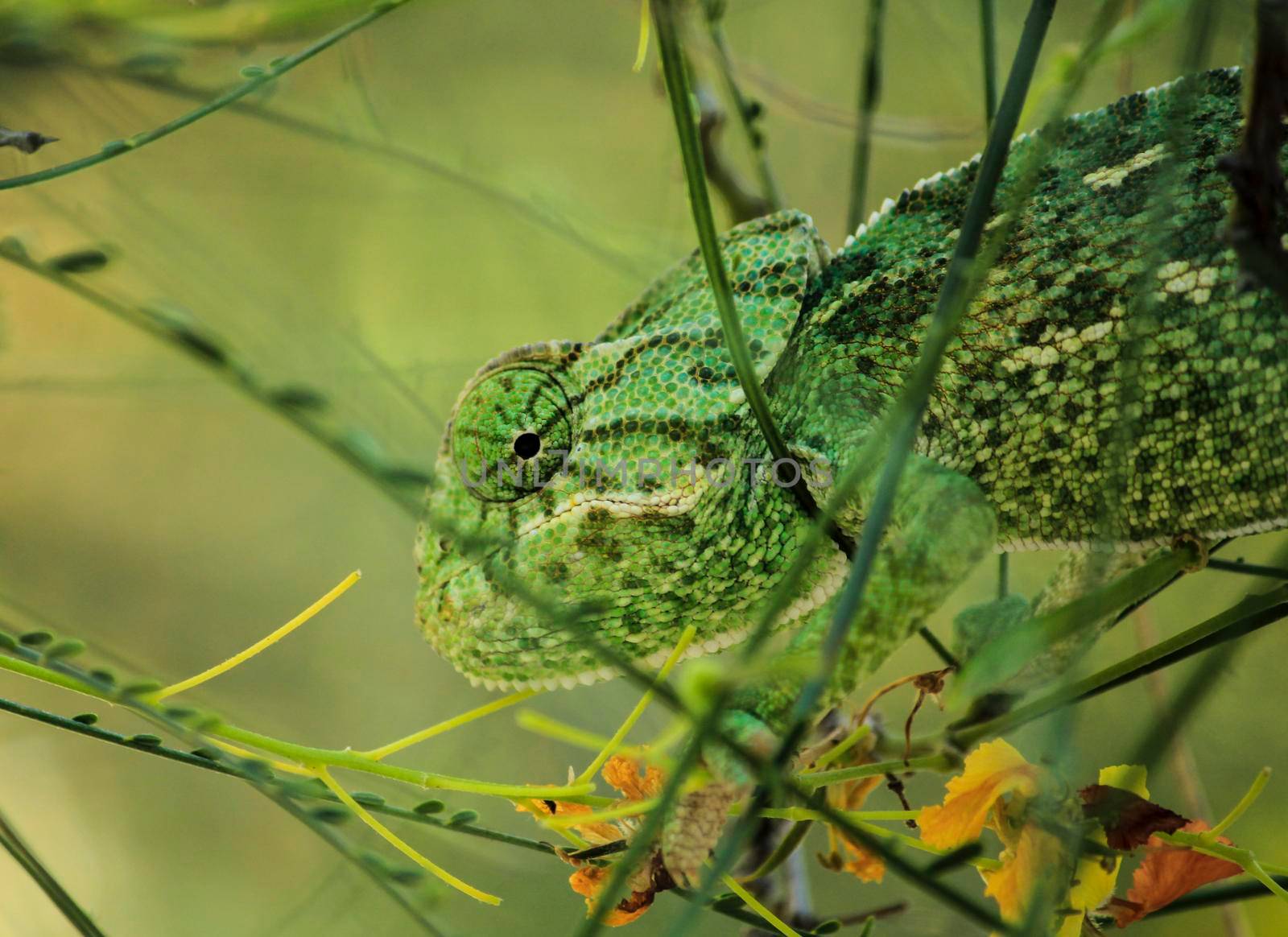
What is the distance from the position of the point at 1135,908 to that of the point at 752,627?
42cm

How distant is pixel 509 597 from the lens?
102cm

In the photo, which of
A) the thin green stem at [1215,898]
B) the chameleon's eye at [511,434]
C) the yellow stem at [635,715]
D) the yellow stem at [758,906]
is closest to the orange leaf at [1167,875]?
the thin green stem at [1215,898]

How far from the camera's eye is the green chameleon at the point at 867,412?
2.99ft

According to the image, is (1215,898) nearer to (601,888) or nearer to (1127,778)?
(1127,778)

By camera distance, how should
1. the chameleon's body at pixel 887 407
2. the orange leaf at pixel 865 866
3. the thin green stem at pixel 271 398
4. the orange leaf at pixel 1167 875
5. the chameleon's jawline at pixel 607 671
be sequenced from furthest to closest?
the chameleon's jawline at pixel 607 671, the chameleon's body at pixel 887 407, the orange leaf at pixel 865 866, the orange leaf at pixel 1167 875, the thin green stem at pixel 271 398

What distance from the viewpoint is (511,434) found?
103 centimetres

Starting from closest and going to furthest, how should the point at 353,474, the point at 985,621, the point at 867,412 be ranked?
the point at 867,412 → the point at 985,621 → the point at 353,474

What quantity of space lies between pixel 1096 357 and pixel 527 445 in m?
0.53

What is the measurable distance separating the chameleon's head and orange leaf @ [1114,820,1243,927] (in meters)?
0.42

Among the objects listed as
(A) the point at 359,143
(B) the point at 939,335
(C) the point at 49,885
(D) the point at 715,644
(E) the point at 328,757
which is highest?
(A) the point at 359,143

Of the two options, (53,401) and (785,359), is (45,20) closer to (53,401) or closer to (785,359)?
(785,359)

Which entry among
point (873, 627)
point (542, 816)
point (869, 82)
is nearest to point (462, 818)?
point (542, 816)

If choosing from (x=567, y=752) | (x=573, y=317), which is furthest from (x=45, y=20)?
(x=567, y=752)

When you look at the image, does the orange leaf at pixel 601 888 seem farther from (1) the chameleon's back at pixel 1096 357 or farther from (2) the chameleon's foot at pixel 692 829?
(1) the chameleon's back at pixel 1096 357
